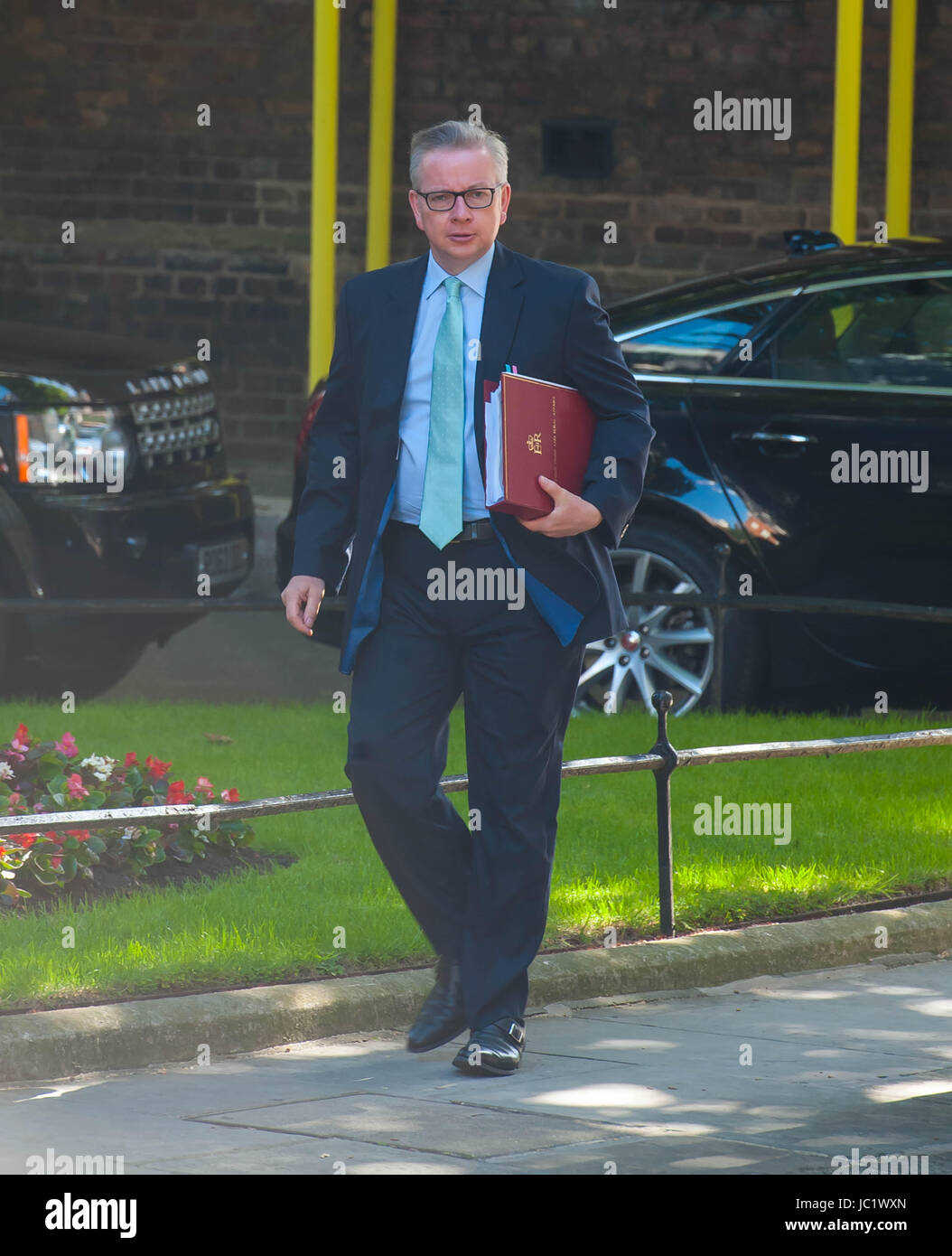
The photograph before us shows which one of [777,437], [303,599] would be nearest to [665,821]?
[303,599]

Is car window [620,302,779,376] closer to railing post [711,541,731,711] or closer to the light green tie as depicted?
railing post [711,541,731,711]

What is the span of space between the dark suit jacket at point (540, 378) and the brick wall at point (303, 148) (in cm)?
1011

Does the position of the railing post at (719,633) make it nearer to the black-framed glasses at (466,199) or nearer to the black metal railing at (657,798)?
the black metal railing at (657,798)

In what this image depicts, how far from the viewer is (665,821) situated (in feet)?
20.2

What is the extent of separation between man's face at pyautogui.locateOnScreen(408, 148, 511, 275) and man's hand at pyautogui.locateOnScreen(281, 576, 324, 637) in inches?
29.4

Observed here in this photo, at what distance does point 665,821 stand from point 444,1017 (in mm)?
1221

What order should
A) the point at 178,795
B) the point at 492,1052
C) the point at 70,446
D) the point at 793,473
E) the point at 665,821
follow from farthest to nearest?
the point at 70,446
the point at 793,473
the point at 178,795
the point at 665,821
the point at 492,1052

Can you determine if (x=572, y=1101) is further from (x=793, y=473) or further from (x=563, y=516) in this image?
(x=793, y=473)

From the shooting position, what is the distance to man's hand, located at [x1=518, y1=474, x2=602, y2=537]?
4801 mm

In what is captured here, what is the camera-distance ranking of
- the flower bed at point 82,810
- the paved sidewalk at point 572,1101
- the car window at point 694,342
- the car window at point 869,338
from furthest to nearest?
the car window at point 694,342, the car window at point 869,338, the flower bed at point 82,810, the paved sidewalk at point 572,1101

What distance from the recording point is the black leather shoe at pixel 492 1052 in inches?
193

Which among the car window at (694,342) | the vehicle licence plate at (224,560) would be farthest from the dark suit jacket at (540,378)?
the vehicle licence plate at (224,560)

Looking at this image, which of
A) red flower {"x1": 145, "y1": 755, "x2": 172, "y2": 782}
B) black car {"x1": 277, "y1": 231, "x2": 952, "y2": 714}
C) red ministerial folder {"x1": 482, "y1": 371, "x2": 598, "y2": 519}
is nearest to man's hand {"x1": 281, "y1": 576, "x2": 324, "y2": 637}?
red ministerial folder {"x1": 482, "y1": 371, "x2": 598, "y2": 519}

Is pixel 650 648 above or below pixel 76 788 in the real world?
above
